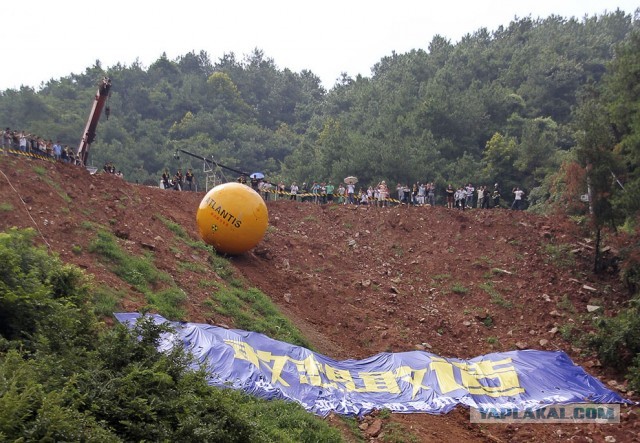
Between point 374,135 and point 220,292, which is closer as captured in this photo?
point 220,292

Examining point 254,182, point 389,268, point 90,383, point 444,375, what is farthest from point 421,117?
point 90,383

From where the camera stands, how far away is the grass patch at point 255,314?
1689 centimetres

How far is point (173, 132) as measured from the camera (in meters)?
70.2

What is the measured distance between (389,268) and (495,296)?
3929 mm

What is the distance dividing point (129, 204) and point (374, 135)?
31238 millimetres

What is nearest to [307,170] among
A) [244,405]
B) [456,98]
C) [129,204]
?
[456,98]

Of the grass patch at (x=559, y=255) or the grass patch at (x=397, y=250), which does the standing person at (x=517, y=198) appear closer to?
the grass patch at (x=559, y=255)

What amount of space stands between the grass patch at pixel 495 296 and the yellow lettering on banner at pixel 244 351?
34.6 feet

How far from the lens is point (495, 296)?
23.0 meters

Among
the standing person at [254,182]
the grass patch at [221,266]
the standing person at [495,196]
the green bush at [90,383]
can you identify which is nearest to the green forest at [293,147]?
the green bush at [90,383]

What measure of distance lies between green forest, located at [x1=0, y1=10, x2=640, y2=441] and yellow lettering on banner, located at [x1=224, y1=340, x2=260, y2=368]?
5.44ft

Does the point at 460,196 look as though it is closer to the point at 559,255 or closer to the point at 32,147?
the point at 559,255

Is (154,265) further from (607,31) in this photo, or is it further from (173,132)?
(607,31)

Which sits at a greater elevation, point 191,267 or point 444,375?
point 191,267
